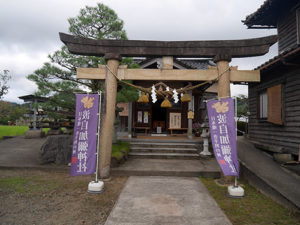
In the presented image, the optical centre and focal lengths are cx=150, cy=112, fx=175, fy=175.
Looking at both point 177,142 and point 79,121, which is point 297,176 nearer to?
point 177,142

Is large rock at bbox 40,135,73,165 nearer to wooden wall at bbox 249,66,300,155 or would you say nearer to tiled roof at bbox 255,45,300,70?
wooden wall at bbox 249,66,300,155

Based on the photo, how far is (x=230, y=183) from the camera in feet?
17.2

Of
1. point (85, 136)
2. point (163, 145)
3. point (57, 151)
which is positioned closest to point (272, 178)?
point (163, 145)

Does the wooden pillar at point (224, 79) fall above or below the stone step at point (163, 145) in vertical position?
above

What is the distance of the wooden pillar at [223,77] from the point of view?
532 cm

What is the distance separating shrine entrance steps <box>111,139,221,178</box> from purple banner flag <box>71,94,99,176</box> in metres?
1.54

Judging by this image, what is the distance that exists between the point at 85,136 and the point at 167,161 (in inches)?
151

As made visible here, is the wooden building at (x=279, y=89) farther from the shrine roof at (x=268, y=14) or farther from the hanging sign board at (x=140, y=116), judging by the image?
the hanging sign board at (x=140, y=116)

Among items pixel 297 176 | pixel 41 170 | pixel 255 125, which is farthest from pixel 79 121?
pixel 255 125

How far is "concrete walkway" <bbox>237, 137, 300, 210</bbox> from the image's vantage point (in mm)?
4136

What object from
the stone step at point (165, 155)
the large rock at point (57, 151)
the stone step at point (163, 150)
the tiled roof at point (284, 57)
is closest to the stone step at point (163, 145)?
the stone step at point (163, 150)

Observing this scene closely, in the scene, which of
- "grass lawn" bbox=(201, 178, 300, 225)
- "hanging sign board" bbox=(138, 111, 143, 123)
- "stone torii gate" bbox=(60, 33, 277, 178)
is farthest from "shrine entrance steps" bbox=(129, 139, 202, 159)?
"hanging sign board" bbox=(138, 111, 143, 123)

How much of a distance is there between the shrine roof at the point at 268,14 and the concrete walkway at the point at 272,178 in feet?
25.4

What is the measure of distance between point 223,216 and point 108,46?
552cm
